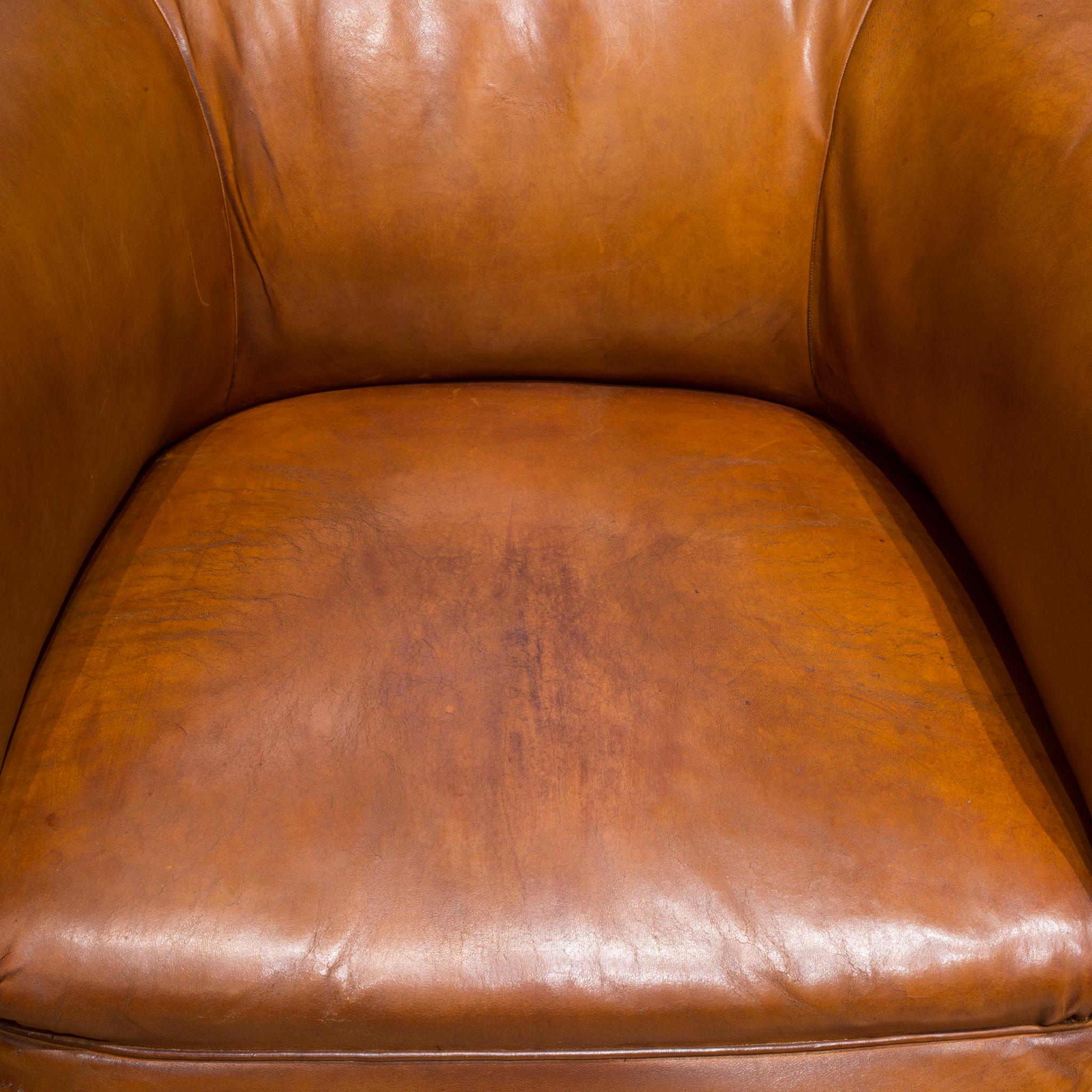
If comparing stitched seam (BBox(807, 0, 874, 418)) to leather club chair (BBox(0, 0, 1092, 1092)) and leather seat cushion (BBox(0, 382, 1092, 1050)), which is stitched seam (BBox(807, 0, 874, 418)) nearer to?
leather club chair (BBox(0, 0, 1092, 1092))

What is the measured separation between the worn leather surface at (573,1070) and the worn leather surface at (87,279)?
203mm

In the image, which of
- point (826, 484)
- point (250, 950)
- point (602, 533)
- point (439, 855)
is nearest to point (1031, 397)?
point (826, 484)

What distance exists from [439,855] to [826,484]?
45 centimetres

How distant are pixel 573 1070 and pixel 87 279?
0.60 m

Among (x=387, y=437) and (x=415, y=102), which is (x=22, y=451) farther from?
(x=415, y=102)

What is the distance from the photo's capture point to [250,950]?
21.6 inches

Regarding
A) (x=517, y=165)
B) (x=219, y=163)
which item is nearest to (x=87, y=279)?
(x=219, y=163)

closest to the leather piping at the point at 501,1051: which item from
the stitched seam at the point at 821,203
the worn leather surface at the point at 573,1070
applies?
the worn leather surface at the point at 573,1070

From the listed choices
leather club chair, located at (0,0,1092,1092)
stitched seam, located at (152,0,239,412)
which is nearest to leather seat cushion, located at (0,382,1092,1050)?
leather club chair, located at (0,0,1092,1092)

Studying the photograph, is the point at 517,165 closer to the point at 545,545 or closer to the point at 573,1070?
the point at 545,545

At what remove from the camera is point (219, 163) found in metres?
0.86

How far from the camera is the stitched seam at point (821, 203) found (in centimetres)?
85

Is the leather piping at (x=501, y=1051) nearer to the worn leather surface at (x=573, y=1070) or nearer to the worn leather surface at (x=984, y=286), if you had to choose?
the worn leather surface at (x=573, y=1070)

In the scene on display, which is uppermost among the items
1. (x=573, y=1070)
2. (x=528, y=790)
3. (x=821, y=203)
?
(x=821, y=203)
